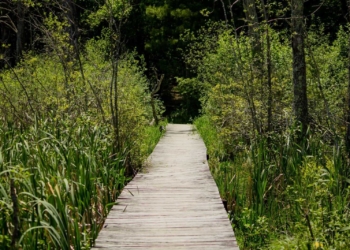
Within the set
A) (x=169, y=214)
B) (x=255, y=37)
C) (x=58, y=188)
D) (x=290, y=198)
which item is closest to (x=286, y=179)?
(x=290, y=198)

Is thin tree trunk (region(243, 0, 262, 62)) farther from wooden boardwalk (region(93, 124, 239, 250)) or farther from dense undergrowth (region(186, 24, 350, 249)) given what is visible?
wooden boardwalk (region(93, 124, 239, 250))

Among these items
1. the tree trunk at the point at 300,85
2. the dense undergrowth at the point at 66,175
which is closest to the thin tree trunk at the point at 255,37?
the tree trunk at the point at 300,85

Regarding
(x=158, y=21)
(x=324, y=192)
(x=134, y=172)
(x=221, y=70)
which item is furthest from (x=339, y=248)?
(x=158, y=21)

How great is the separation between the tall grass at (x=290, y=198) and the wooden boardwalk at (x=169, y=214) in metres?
0.33

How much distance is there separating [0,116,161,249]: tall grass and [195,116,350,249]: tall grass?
1.55m

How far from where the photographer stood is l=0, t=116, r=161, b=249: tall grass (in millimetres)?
3887

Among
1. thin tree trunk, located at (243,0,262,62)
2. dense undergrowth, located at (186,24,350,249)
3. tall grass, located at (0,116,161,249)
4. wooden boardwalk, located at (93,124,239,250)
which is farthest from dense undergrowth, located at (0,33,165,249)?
thin tree trunk, located at (243,0,262,62)

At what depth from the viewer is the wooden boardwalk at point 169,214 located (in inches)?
177

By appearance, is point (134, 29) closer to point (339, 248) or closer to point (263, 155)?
point (263, 155)

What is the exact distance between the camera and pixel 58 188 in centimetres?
429

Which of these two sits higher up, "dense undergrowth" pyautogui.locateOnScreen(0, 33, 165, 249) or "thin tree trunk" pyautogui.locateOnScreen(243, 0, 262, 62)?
"thin tree trunk" pyautogui.locateOnScreen(243, 0, 262, 62)

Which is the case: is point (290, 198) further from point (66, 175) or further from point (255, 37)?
point (255, 37)

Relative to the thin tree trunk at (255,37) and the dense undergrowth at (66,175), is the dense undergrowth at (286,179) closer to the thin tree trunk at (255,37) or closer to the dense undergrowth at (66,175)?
the thin tree trunk at (255,37)

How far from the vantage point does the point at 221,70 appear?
1293 centimetres
